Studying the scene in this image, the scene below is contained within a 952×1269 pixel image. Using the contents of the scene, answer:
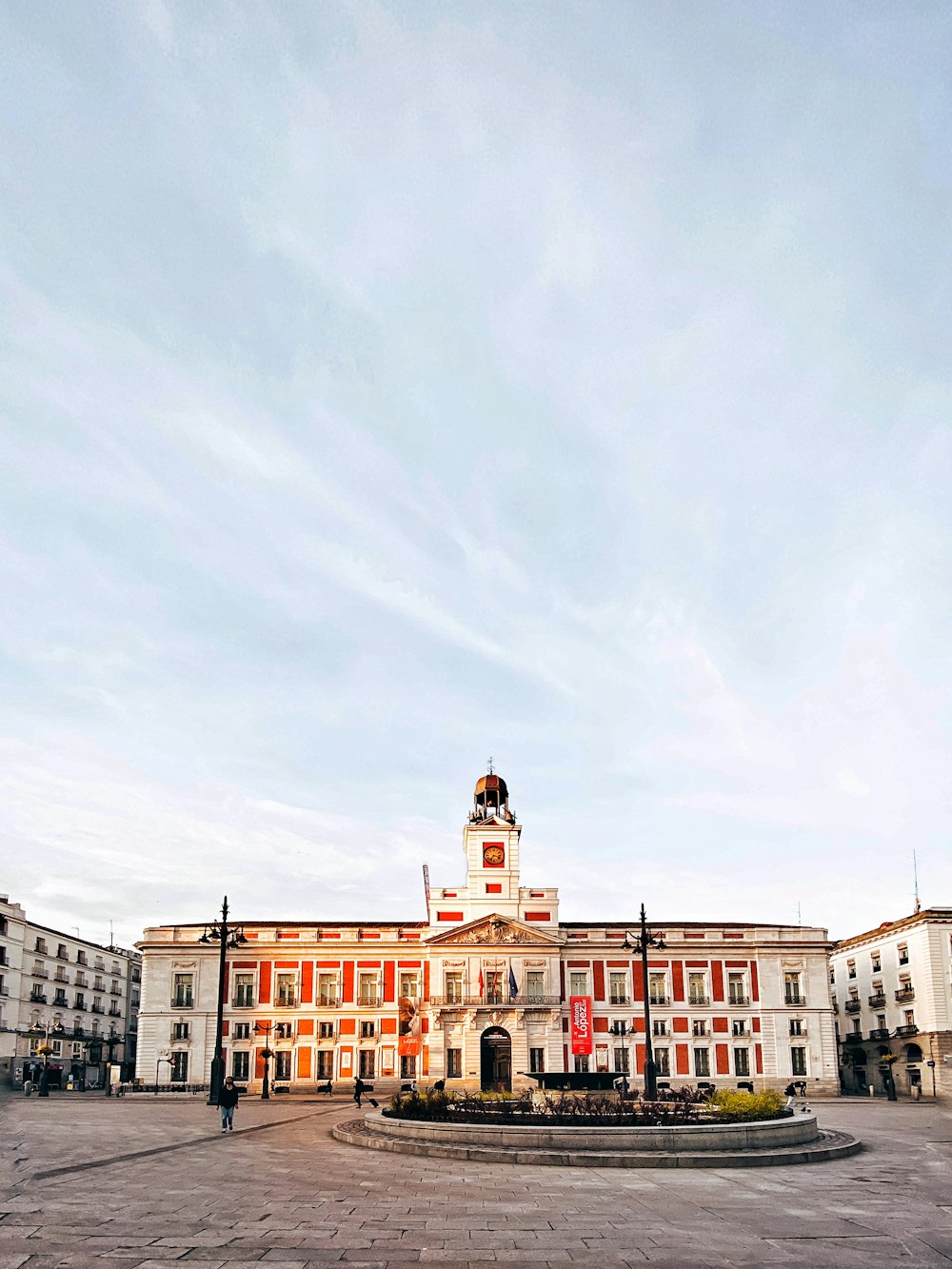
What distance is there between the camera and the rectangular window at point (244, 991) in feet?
220

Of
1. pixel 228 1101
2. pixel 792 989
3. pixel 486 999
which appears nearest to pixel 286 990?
pixel 486 999

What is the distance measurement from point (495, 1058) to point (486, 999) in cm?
348

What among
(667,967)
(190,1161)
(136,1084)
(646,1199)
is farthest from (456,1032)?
(646,1199)

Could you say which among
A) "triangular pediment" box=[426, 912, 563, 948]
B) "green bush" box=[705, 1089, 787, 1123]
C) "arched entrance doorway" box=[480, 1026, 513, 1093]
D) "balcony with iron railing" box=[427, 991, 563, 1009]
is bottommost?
"arched entrance doorway" box=[480, 1026, 513, 1093]

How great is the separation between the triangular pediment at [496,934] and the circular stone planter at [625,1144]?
138 ft

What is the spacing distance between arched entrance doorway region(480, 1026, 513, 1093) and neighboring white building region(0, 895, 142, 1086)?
87.5ft

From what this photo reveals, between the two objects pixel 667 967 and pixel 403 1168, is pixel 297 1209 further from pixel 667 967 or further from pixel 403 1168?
pixel 667 967

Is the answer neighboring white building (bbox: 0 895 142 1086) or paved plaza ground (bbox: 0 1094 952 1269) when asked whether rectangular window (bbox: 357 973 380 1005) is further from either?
paved plaza ground (bbox: 0 1094 952 1269)

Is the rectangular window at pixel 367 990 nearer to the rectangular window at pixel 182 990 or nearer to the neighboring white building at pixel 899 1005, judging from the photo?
the rectangular window at pixel 182 990

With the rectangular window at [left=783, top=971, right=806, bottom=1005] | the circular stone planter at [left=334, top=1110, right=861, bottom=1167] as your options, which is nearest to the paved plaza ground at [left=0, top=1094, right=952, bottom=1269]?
the circular stone planter at [left=334, top=1110, right=861, bottom=1167]

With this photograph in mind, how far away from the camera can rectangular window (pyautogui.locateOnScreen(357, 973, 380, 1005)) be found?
67.6 meters

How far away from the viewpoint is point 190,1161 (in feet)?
71.9

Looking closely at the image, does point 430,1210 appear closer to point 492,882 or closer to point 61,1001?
point 492,882

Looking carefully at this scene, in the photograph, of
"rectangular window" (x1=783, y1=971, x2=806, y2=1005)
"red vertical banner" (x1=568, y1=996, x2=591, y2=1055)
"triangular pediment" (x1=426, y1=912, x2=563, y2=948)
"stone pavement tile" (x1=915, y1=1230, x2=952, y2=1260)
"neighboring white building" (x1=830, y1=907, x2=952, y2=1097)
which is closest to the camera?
"stone pavement tile" (x1=915, y1=1230, x2=952, y2=1260)
